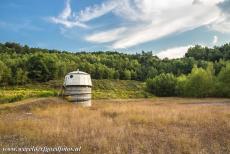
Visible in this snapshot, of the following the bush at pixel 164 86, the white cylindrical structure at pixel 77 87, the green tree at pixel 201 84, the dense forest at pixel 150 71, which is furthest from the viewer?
the bush at pixel 164 86

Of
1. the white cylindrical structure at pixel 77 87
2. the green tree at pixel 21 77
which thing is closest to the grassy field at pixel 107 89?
the green tree at pixel 21 77

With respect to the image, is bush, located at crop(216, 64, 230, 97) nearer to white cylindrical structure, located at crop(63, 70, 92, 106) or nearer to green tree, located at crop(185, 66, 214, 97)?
green tree, located at crop(185, 66, 214, 97)

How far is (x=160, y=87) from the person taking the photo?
3529 inches

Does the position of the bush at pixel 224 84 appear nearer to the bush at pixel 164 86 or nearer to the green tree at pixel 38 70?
the bush at pixel 164 86

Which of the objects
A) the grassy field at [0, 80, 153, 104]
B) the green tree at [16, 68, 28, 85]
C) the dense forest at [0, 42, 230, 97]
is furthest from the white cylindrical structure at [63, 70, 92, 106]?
the green tree at [16, 68, 28, 85]

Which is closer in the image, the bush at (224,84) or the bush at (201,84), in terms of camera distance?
the bush at (224,84)

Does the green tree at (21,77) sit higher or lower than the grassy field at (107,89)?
higher

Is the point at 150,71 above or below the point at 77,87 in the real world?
above

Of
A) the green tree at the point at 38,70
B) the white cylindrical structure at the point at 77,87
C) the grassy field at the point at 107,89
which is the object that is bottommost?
the grassy field at the point at 107,89

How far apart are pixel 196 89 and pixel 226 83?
7099mm

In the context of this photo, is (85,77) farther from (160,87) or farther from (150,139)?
(160,87)

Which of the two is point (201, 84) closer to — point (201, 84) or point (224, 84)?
point (201, 84)

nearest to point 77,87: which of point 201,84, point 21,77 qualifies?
point 201,84

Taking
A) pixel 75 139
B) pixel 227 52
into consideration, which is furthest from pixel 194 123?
pixel 227 52
